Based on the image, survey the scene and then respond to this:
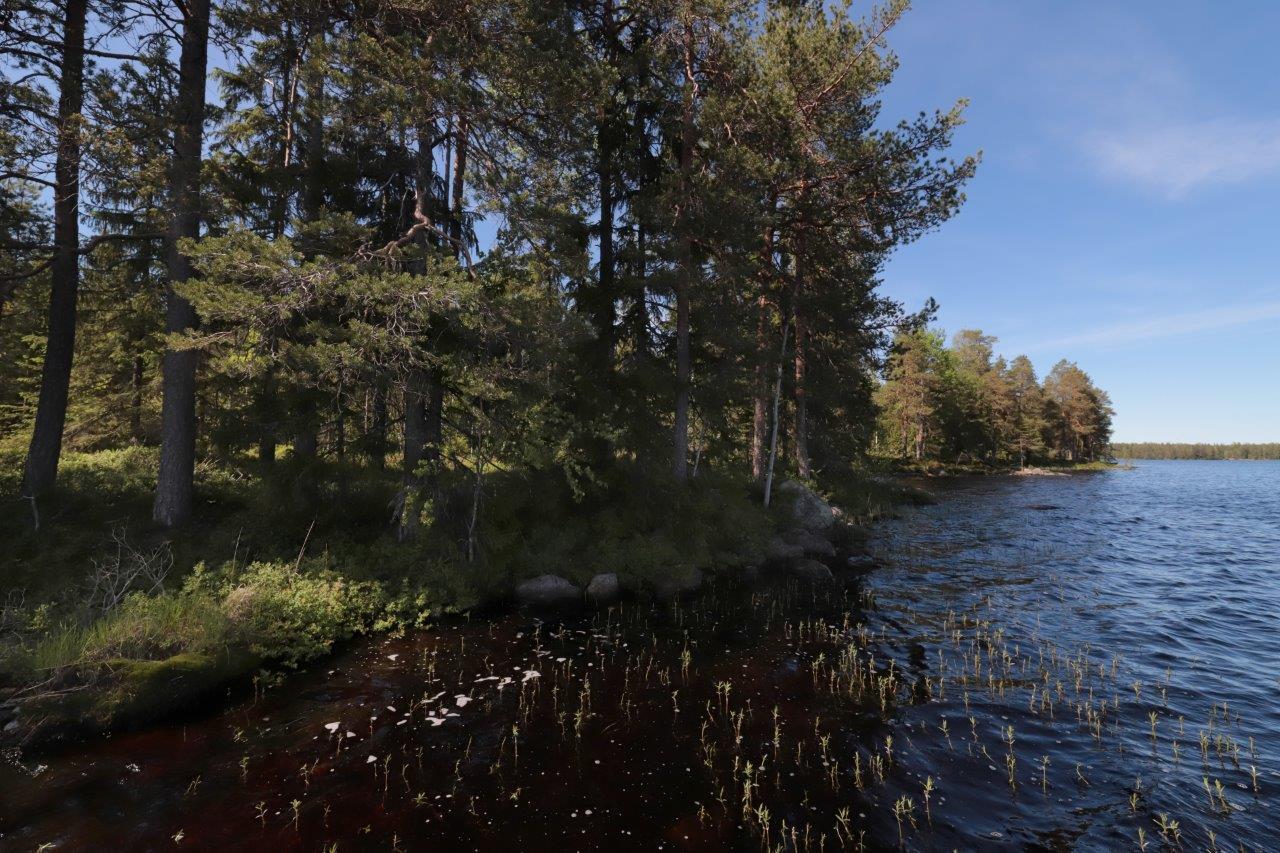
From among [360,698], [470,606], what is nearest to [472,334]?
[470,606]

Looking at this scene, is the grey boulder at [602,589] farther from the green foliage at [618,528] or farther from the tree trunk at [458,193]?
the tree trunk at [458,193]

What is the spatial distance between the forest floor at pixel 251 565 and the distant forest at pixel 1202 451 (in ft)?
724

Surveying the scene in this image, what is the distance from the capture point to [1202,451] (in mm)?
177750

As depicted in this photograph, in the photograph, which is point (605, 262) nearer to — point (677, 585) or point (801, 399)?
point (677, 585)

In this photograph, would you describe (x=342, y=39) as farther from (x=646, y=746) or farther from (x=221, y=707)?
(x=646, y=746)

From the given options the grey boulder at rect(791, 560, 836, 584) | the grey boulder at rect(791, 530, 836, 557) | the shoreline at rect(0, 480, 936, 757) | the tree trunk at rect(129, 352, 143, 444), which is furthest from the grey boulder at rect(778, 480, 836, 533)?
the tree trunk at rect(129, 352, 143, 444)

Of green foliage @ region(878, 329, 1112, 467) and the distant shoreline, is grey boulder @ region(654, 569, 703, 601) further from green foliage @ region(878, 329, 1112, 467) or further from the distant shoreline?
the distant shoreline

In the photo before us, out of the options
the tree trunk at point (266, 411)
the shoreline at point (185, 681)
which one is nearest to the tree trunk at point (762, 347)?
the shoreline at point (185, 681)

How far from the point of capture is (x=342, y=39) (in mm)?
10617

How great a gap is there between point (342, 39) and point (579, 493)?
1065 cm

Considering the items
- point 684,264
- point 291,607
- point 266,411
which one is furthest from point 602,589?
point 684,264

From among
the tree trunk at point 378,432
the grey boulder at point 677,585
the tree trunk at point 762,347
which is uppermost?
the tree trunk at point 762,347

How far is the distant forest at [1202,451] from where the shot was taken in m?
177

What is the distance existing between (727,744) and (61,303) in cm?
1654
